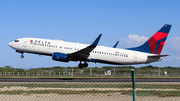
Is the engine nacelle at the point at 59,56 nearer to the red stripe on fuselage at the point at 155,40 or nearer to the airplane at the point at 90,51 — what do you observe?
the airplane at the point at 90,51

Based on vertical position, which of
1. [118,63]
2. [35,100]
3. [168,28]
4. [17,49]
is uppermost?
[168,28]

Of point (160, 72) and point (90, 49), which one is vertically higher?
point (90, 49)

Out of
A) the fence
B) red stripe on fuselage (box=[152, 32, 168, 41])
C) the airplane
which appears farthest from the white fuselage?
the fence

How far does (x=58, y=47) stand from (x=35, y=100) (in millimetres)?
A: 24825

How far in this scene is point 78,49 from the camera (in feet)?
126

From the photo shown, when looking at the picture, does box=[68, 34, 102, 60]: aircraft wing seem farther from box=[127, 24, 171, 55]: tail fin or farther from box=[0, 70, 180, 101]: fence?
box=[0, 70, 180, 101]: fence

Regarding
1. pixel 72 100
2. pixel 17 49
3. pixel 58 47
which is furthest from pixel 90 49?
pixel 72 100

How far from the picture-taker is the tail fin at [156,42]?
40.2 metres

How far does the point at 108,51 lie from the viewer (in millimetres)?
38344

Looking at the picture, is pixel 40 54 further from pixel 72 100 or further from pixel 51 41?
pixel 72 100

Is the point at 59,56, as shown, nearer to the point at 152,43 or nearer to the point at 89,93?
the point at 152,43

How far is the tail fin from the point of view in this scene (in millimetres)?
40250

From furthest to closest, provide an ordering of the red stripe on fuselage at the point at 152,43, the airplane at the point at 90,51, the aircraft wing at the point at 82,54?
the red stripe on fuselage at the point at 152,43 < the airplane at the point at 90,51 < the aircraft wing at the point at 82,54

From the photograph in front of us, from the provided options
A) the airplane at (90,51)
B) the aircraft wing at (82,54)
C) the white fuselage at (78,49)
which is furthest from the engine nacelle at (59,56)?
the white fuselage at (78,49)
